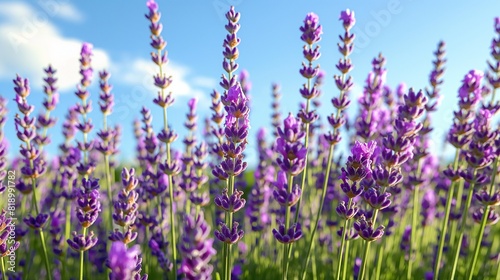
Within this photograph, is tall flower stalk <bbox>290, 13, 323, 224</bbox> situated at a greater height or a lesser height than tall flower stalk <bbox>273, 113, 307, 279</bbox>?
greater

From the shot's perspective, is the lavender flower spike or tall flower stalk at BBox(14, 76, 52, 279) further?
tall flower stalk at BBox(14, 76, 52, 279)

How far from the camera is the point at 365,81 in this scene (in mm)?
3939

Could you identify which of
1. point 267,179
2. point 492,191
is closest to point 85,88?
point 267,179

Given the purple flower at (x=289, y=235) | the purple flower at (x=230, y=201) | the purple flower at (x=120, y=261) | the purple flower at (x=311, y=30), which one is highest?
the purple flower at (x=311, y=30)

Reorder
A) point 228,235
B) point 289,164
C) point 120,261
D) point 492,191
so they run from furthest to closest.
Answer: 1. point 492,191
2. point 289,164
3. point 228,235
4. point 120,261

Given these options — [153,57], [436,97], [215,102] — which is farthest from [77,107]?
[436,97]

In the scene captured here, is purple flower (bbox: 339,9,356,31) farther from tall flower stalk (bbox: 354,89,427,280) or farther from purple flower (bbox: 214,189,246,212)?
purple flower (bbox: 214,189,246,212)

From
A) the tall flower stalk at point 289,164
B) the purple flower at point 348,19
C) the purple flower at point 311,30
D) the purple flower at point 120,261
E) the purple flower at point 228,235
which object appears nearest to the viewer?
the purple flower at point 120,261

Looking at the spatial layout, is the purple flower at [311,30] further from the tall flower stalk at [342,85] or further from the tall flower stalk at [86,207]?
the tall flower stalk at [86,207]

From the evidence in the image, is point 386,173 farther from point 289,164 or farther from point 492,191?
point 492,191

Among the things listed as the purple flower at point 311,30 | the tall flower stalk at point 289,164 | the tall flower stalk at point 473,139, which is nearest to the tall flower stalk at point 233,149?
the tall flower stalk at point 289,164

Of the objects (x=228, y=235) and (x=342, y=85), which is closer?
(x=228, y=235)

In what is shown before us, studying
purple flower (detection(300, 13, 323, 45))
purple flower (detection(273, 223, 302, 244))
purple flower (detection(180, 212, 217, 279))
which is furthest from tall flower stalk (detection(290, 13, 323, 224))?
purple flower (detection(180, 212, 217, 279))

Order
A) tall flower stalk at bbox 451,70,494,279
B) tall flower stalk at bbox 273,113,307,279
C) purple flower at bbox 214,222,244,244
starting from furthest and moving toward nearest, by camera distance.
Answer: tall flower stalk at bbox 451,70,494,279
tall flower stalk at bbox 273,113,307,279
purple flower at bbox 214,222,244,244
